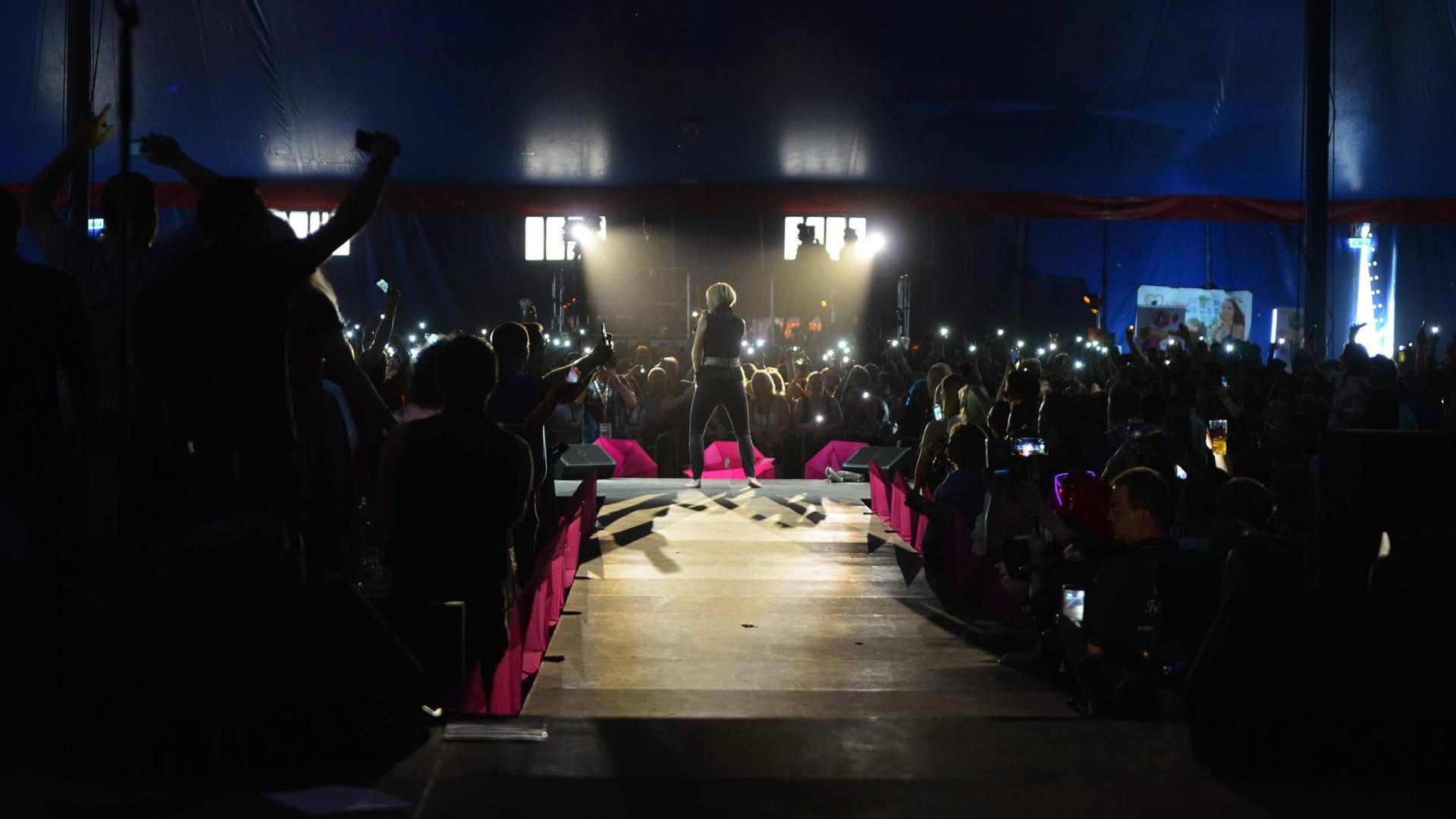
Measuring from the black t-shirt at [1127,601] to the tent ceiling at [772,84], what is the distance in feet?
32.4

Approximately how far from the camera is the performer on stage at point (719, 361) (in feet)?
32.8

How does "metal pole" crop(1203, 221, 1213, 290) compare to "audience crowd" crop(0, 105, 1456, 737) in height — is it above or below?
above

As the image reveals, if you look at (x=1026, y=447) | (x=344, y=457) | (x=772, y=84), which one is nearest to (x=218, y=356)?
(x=344, y=457)

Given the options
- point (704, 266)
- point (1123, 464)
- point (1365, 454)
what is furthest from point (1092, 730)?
point (704, 266)

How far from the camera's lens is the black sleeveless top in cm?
998

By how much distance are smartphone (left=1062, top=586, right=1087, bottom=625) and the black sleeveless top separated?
17.2ft

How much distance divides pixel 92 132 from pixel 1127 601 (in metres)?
3.46

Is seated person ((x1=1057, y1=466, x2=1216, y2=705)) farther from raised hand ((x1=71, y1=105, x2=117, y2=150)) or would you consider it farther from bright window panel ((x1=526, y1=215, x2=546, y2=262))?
bright window panel ((x1=526, y1=215, x2=546, y2=262))

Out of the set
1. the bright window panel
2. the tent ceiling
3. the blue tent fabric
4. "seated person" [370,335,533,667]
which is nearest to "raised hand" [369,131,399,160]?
"seated person" [370,335,533,667]

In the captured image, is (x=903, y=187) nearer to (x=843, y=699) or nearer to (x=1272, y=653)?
(x=843, y=699)

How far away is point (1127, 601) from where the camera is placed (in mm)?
4508

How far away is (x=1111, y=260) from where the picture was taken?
21875 millimetres

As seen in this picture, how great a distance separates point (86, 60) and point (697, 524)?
213 inches

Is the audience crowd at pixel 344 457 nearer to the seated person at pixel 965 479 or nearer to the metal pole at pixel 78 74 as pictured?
the seated person at pixel 965 479
